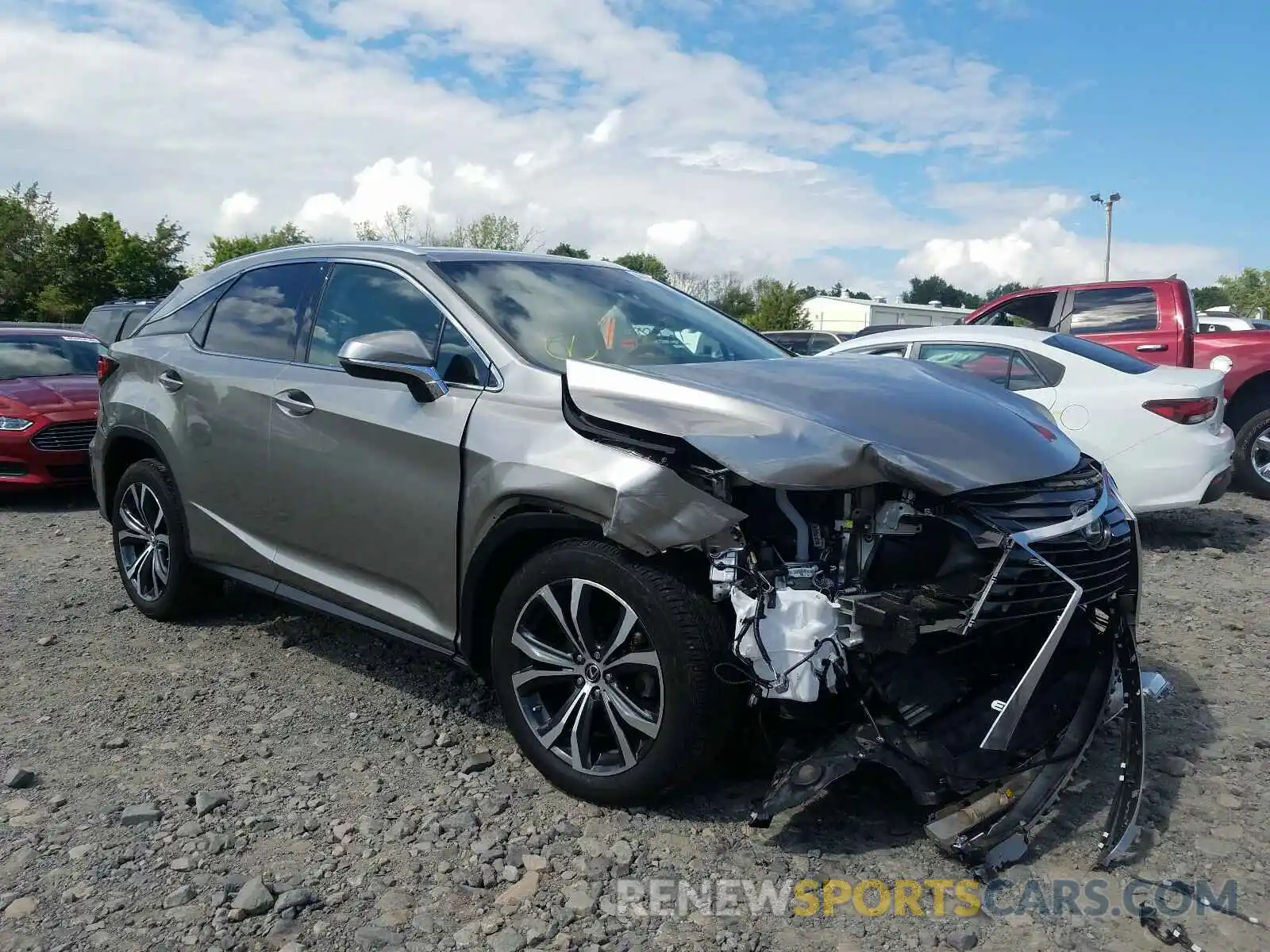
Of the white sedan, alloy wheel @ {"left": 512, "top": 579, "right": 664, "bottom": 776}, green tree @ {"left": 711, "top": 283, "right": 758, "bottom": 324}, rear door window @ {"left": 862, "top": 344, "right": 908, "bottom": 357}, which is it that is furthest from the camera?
green tree @ {"left": 711, "top": 283, "right": 758, "bottom": 324}

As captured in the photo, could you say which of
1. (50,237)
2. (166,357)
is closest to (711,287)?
(50,237)

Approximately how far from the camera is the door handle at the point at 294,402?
3832 mm

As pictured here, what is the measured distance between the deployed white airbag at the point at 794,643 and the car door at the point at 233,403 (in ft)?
7.35

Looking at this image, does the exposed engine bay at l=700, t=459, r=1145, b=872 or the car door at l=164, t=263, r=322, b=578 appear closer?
the exposed engine bay at l=700, t=459, r=1145, b=872

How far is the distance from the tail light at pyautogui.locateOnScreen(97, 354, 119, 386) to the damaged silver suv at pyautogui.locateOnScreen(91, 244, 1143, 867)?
1813mm

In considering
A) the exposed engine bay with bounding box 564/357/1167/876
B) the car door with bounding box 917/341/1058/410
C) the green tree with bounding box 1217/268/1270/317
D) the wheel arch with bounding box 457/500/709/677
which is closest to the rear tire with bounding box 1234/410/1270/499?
the car door with bounding box 917/341/1058/410

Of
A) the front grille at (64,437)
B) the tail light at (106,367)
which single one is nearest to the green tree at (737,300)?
the front grille at (64,437)

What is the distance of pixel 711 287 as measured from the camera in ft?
208

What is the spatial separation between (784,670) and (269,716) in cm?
221

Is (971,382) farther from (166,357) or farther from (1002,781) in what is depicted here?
(166,357)

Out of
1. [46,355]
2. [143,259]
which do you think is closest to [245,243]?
[143,259]

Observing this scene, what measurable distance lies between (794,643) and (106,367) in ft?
13.6

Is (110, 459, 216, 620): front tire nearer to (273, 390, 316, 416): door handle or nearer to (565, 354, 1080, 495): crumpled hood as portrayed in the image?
(273, 390, 316, 416): door handle

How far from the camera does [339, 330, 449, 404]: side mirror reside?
3252mm
